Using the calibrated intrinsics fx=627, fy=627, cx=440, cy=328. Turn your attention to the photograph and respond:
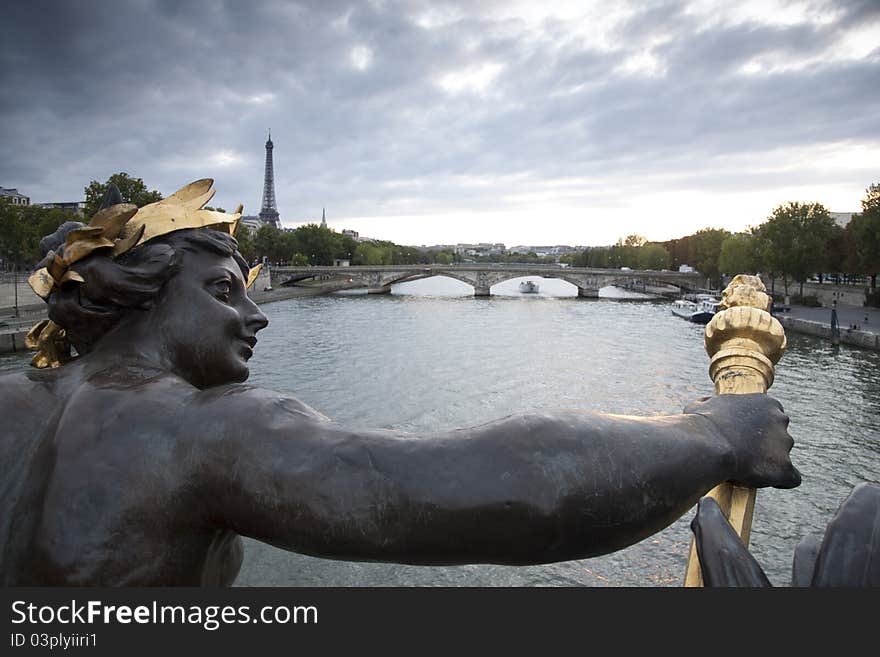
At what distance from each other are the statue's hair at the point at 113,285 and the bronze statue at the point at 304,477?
12cm

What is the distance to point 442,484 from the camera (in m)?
0.87

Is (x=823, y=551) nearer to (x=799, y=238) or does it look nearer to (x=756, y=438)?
(x=756, y=438)

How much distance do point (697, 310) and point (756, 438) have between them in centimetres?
4129

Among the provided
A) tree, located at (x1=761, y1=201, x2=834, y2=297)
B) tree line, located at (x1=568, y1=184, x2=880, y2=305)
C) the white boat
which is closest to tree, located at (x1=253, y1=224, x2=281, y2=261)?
the white boat

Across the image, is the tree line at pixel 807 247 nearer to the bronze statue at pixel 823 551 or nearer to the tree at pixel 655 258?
the tree at pixel 655 258

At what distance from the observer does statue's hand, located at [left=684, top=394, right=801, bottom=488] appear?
106cm

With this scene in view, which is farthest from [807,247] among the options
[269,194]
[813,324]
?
[269,194]

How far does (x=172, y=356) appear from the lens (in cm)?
127

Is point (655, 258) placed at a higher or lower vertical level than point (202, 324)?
higher

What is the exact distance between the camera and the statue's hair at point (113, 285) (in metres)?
1.25

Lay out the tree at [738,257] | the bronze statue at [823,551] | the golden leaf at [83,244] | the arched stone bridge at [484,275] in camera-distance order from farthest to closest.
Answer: the arched stone bridge at [484,275]
the tree at [738,257]
the golden leaf at [83,244]
the bronze statue at [823,551]

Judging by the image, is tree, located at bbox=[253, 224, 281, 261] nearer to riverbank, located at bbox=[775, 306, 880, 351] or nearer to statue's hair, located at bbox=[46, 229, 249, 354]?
riverbank, located at bbox=[775, 306, 880, 351]

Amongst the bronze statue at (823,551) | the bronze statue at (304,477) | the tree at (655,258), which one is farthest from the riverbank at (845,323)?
the tree at (655,258)

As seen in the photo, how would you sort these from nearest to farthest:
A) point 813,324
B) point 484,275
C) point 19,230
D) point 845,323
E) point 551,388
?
1. point 551,388
2. point 813,324
3. point 845,323
4. point 19,230
5. point 484,275
